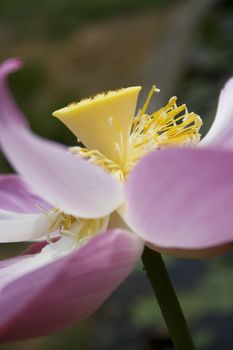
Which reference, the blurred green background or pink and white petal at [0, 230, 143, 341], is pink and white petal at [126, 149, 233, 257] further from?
the blurred green background

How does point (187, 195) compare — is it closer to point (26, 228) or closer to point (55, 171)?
point (55, 171)

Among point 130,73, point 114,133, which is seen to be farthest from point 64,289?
point 130,73

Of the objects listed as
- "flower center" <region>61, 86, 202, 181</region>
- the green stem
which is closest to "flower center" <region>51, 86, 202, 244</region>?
"flower center" <region>61, 86, 202, 181</region>

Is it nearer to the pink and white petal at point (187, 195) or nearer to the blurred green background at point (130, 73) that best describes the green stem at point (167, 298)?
the pink and white petal at point (187, 195)

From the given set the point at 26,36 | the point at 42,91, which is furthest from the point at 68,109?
the point at 26,36

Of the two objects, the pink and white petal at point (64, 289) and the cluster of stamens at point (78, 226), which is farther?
the cluster of stamens at point (78, 226)

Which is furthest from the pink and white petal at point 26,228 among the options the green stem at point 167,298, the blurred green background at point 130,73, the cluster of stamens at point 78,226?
the blurred green background at point 130,73

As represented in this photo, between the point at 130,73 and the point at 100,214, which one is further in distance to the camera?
the point at 130,73
